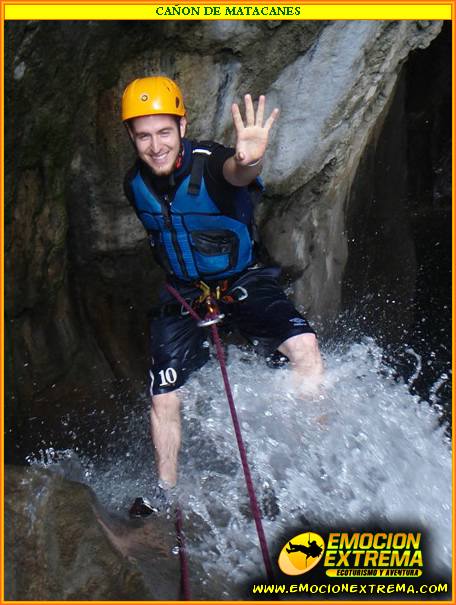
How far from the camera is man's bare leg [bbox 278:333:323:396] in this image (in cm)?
354

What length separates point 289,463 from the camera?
381cm

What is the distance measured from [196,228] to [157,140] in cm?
46

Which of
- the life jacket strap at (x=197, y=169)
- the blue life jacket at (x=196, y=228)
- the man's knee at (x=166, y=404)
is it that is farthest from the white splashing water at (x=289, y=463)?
the life jacket strap at (x=197, y=169)

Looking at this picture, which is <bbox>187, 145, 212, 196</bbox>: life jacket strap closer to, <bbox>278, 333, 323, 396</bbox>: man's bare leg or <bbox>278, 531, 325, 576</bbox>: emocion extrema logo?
<bbox>278, 333, 323, 396</bbox>: man's bare leg

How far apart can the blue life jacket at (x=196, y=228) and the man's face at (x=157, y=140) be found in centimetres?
10

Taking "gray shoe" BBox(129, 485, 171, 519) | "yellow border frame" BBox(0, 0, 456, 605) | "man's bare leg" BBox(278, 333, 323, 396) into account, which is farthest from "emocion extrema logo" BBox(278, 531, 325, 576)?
"man's bare leg" BBox(278, 333, 323, 396)

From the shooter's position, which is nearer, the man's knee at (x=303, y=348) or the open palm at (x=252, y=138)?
the open palm at (x=252, y=138)

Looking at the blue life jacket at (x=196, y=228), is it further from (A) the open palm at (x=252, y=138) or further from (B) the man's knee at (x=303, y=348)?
(B) the man's knee at (x=303, y=348)

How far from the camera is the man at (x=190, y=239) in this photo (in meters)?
3.20

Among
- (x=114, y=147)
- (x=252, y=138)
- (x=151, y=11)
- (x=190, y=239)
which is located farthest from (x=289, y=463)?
(x=151, y=11)

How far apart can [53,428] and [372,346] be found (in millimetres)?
2408

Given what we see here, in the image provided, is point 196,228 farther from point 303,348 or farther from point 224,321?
point 303,348

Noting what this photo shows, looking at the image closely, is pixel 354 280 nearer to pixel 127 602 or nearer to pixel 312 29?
pixel 312 29

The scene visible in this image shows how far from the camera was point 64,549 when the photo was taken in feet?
8.90
